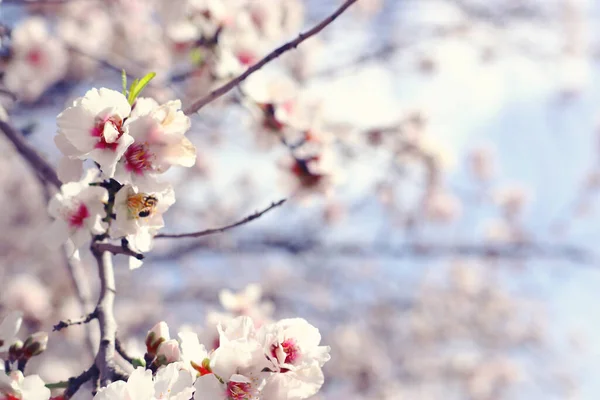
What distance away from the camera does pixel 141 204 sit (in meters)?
0.96

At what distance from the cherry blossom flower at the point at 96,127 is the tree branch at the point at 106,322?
0.76 feet

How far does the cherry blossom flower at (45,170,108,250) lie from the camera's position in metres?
1.01

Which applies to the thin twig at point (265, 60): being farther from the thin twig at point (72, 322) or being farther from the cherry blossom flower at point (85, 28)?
the cherry blossom flower at point (85, 28)

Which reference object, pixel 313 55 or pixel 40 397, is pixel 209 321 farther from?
pixel 313 55

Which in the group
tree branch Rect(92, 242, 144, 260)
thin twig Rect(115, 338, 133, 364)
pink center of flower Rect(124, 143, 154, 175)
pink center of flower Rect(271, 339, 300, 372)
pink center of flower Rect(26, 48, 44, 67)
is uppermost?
pink center of flower Rect(26, 48, 44, 67)

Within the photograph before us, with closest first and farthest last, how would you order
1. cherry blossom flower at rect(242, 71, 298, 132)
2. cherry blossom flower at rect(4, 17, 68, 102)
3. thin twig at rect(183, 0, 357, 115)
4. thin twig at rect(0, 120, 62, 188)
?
thin twig at rect(183, 0, 357, 115) < thin twig at rect(0, 120, 62, 188) < cherry blossom flower at rect(242, 71, 298, 132) < cherry blossom flower at rect(4, 17, 68, 102)

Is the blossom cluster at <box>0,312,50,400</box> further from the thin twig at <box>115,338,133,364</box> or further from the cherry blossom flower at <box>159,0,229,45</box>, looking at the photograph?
the cherry blossom flower at <box>159,0,229,45</box>

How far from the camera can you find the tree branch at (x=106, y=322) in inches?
33.9

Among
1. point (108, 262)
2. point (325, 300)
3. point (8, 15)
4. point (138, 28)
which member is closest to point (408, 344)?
point (325, 300)

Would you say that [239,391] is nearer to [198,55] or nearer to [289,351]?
[289,351]

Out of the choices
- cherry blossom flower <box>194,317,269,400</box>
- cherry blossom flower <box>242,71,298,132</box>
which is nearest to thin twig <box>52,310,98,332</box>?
cherry blossom flower <box>194,317,269,400</box>

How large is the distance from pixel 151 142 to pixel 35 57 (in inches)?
66.9

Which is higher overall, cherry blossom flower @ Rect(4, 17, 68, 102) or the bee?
cherry blossom flower @ Rect(4, 17, 68, 102)

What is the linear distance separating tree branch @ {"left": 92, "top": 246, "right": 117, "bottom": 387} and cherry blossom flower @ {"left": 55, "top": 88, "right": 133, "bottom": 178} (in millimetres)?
231
